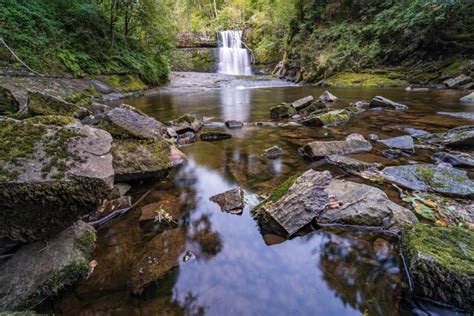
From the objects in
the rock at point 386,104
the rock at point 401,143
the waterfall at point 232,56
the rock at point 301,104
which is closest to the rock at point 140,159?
the rock at point 401,143

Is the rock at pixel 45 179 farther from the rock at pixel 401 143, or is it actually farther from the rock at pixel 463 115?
the rock at pixel 463 115

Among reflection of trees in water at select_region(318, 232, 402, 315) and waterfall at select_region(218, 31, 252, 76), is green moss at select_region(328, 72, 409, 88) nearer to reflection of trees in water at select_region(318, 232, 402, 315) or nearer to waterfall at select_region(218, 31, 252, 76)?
waterfall at select_region(218, 31, 252, 76)

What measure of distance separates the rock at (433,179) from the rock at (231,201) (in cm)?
206

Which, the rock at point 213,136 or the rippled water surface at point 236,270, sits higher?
the rock at point 213,136

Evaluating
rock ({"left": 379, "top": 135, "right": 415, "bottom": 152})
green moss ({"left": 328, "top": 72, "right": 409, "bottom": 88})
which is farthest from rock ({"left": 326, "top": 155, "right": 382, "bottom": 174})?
green moss ({"left": 328, "top": 72, "right": 409, "bottom": 88})

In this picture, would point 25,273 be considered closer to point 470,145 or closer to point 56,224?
point 56,224

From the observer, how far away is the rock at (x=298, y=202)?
8.19 ft

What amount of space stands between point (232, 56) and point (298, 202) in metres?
30.9

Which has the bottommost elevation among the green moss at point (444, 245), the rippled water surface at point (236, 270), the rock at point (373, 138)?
the rippled water surface at point (236, 270)

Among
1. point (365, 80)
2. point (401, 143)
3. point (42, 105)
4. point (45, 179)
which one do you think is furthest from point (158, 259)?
point (365, 80)

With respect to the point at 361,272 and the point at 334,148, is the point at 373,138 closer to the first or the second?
the point at 334,148

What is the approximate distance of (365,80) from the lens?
1616 cm

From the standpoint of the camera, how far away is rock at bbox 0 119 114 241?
1.67 metres

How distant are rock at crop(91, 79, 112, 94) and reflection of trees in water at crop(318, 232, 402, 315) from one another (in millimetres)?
12364
